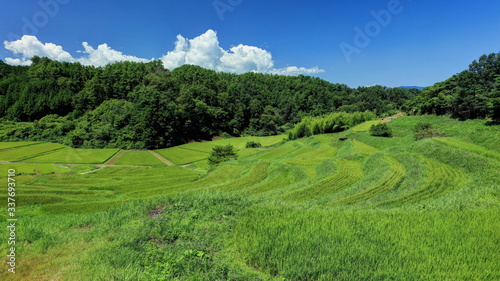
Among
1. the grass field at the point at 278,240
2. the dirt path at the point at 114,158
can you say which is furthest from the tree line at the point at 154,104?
the grass field at the point at 278,240

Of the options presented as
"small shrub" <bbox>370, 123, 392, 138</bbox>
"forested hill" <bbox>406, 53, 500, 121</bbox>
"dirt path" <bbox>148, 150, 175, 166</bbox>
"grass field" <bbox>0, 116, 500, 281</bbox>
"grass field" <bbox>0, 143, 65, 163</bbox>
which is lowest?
Answer: "grass field" <bbox>0, 116, 500, 281</bbox>

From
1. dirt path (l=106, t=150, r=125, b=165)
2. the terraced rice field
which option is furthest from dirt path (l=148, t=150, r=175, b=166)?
dirt path (l=106, t=150, r=125, b=165)

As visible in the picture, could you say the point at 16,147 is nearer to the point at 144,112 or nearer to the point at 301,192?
the point at 144,112

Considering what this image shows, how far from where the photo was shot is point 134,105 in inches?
2494

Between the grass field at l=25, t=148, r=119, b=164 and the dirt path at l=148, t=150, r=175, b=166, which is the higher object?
the grass field at l=25, t=148, r=119, b=164

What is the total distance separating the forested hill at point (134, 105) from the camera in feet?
204

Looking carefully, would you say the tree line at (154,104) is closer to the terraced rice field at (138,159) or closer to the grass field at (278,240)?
the terraced rice field at (138,159)

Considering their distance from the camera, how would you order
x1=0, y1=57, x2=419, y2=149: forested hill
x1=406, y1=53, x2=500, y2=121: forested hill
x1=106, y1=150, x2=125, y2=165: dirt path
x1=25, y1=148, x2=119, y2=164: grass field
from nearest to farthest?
x1=406, y1=53, x2=500, y2=121: forested hill, x1=25, y1=148, x2=119, y2=164: grass field, x1=106, y1=150, x2=125, y2=165: dirt path, x1=0, y1=57, x2=419, y2=149: forested hill

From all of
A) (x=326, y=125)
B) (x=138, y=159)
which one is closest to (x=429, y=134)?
(x=326, y=125)

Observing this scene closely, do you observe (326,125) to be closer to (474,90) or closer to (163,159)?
→ (474,90)

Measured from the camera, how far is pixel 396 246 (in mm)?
6805

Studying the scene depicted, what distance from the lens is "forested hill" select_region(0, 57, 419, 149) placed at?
62250 millimetres

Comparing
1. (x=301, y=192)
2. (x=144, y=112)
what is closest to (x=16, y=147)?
(x=144, y=112)

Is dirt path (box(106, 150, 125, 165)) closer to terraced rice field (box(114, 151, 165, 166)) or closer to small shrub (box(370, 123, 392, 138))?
terraced rice field (box(114, 151, 165, 166))
